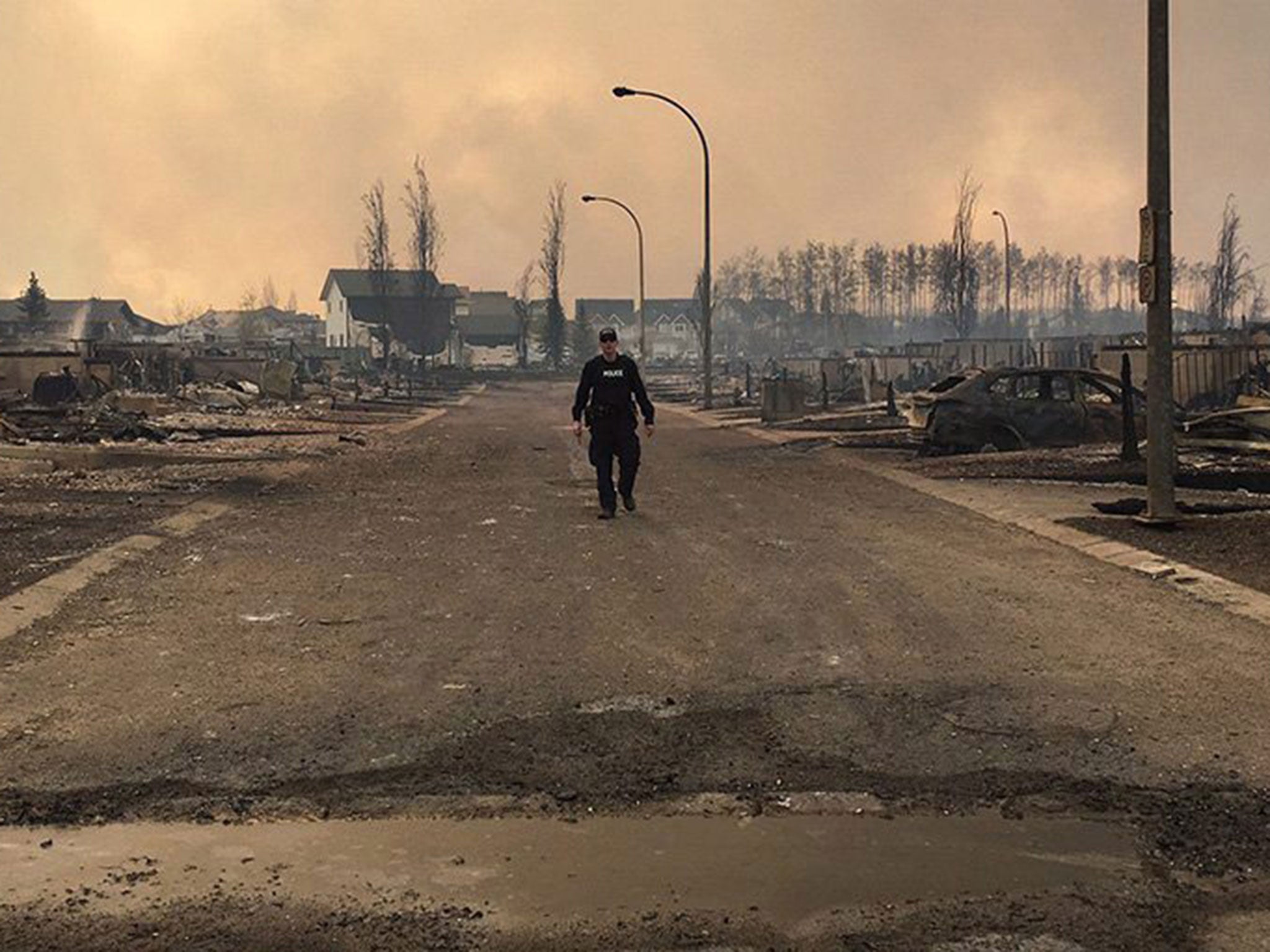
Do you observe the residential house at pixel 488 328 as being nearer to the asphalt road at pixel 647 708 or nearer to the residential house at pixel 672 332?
the residential house at pixel 672 332

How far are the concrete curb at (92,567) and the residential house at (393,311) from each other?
71.5 meters

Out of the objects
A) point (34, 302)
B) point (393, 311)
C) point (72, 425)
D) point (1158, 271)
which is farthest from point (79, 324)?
point (1158, 271)

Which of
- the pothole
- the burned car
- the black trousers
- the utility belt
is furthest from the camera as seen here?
the burned car

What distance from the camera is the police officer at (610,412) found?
11.6 meters

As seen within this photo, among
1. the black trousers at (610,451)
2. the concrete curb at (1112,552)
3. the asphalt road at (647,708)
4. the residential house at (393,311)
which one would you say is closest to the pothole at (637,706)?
the asphalt road at (647,708)

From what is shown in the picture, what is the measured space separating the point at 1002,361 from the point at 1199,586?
1748 inches

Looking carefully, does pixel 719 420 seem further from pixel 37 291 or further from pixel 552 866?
pixel 37 291

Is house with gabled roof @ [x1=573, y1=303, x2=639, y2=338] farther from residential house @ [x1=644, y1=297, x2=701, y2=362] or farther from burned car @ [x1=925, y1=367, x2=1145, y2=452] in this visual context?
burned car @ [x1=925, y1=367, x2=1145, y2=452]

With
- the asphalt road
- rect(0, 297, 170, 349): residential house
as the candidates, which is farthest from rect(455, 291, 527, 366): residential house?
the asphalt road

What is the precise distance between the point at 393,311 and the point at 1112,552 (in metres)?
98.4

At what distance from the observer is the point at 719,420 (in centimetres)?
3262

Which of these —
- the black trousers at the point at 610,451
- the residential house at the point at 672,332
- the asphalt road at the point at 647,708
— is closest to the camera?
the asphalt road at the point at 647,708

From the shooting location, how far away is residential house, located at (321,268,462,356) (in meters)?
93.6

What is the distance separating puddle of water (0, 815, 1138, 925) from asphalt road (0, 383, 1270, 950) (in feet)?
0.33
